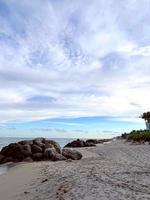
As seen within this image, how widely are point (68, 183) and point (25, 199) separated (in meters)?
1.79

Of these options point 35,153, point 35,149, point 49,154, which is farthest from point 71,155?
point 35,149

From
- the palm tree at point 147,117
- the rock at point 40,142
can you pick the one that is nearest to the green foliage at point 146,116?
the palm tree at point 147,117

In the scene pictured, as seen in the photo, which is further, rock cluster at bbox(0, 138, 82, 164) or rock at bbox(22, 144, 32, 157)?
rock at bbox(22, 144, 32, 157)

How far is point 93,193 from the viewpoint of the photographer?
884 cm

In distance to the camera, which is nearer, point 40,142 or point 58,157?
point 58,157

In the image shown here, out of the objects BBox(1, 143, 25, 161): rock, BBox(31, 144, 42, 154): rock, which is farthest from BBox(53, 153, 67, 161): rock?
BBox(1, 143, 25, 161): rock

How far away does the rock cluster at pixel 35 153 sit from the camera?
23.1 meters

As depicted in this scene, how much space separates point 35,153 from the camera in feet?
78.2

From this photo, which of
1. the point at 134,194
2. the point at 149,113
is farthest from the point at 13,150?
the point at 149,113

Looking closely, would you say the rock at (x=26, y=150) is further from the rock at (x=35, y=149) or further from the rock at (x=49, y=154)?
the rock at (x=49, y=154)

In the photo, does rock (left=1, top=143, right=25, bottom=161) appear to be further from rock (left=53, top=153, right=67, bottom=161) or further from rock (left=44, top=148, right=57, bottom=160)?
rock (left=53, top=153, right=67, bottom=161)

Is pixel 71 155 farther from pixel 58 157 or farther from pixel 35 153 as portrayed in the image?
pixel 35 153

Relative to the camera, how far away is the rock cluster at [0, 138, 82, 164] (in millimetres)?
23094

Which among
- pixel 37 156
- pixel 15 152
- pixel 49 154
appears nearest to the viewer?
pixel 49 154
